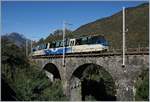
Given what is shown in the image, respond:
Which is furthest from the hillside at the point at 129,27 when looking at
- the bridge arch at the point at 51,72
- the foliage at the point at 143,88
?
the foliage at the point at 143,88

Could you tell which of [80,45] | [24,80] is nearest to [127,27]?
[80,45]

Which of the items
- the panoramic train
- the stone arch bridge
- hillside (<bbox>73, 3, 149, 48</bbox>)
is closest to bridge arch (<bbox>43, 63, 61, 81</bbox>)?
the panoramic train

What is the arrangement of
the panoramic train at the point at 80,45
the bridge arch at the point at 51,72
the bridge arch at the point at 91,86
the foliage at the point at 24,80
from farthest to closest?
the bridge arch at the point at 51,72
the bridge arch at the point at 91,86
the panoramic train at the point at 80,45
the foliage at the point at 24,80

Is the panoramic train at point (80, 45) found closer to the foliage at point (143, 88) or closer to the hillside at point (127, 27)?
the foliage at point (143, 88)

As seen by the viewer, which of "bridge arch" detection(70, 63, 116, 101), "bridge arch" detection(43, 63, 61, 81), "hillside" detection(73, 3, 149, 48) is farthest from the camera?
"hillside" detection(73, 3, 149, 48)

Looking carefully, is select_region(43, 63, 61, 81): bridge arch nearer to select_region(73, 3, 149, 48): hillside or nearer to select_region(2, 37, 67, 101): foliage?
select_region(2, 37, 67, 101): foliage

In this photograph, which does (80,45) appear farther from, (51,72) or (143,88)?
(143,88)

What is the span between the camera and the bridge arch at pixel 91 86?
31908 millimetres

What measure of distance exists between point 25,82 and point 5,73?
6.38 feet

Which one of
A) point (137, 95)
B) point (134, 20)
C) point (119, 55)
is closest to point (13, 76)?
point (119, 55)

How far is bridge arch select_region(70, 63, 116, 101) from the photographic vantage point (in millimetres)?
31908

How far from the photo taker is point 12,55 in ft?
113

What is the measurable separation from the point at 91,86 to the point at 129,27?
4988 centimetres

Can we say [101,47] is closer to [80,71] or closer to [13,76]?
[80,71]
